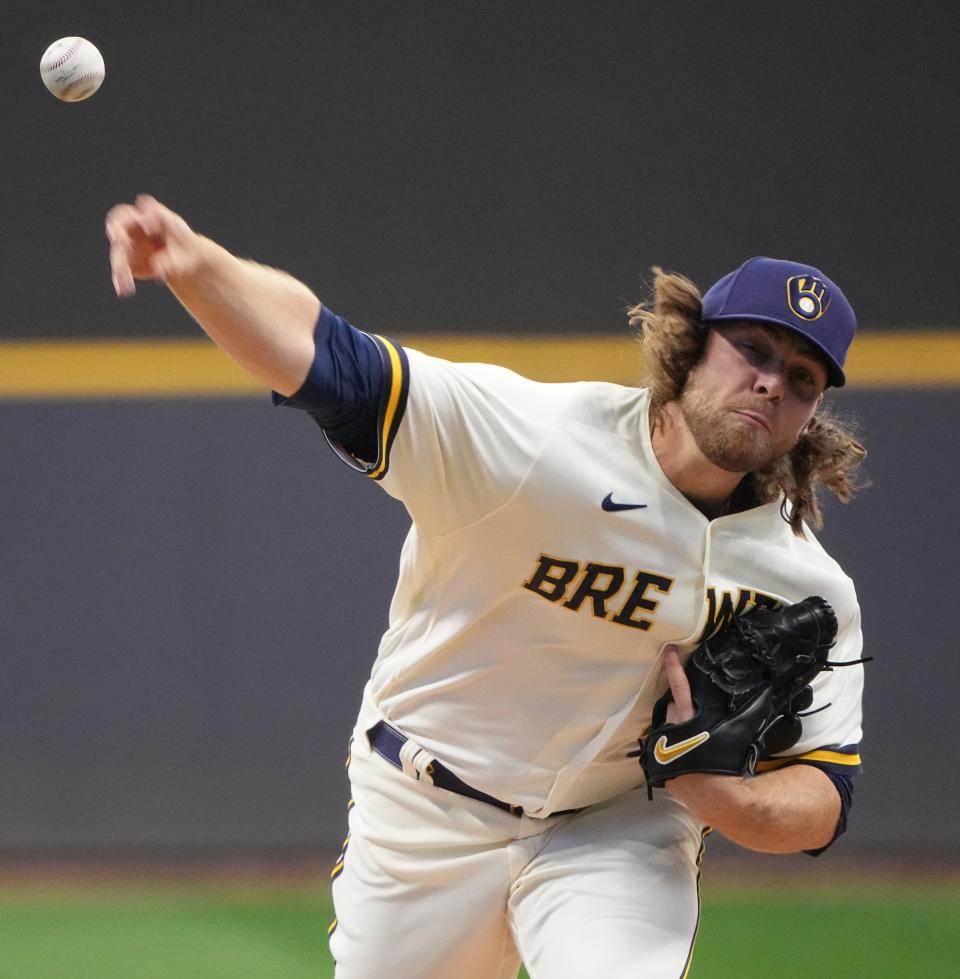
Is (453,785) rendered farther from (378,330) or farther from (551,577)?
(378,330)

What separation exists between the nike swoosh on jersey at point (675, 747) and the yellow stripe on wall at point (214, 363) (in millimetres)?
2346

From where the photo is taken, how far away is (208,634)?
4434mm

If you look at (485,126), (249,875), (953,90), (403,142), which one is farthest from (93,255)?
(953,90)

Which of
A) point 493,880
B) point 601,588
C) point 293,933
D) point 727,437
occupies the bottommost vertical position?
point 293,933

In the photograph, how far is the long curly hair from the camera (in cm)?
233

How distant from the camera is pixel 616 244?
4496 mm

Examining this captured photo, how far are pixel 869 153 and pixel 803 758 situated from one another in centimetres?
275

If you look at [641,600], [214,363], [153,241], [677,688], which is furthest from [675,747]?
[214,363]

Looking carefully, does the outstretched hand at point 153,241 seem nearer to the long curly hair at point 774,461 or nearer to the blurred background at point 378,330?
the long curly hair at point 774,461

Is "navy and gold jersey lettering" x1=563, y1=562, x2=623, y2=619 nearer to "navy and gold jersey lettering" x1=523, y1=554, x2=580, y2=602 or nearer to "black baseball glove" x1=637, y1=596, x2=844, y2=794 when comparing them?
"navy and gold jersey lettering" x1=523, y1=554, x2=580, y2=602

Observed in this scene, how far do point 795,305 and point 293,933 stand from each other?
2635 millimetres

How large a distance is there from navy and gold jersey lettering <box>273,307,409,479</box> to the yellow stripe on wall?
8.00ft

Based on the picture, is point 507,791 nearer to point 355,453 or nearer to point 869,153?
point 355,453

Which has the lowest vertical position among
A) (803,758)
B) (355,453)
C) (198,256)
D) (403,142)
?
(803,758)
